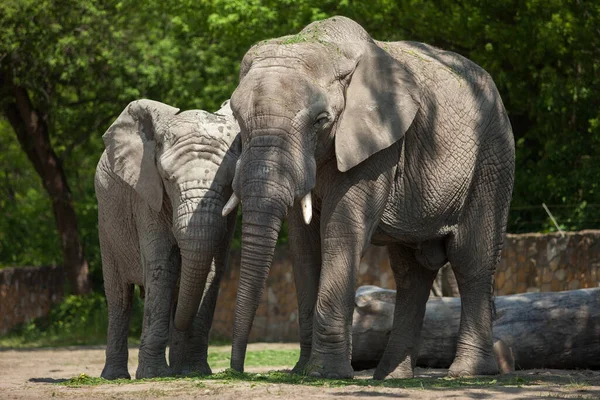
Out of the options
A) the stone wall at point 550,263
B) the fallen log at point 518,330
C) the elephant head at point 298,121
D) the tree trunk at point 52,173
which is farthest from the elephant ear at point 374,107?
the tree trunk at point 52,173

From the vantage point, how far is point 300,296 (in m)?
9.98

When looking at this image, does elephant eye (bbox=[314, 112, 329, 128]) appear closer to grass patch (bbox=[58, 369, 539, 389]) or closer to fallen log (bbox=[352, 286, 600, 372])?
grass patch (bbox=[58, 369, 539, 389])

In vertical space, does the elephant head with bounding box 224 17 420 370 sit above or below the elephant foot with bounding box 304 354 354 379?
above

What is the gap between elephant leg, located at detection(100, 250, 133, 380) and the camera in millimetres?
11367

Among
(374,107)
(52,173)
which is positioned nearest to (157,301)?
(374,107)

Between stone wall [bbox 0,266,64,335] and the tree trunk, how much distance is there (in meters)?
0.53

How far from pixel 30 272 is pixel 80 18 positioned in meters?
5.47

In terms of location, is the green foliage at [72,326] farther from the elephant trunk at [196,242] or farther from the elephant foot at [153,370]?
the elephant trunk at [196,242]

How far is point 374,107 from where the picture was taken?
30.5ft

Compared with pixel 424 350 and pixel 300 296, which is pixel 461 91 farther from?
pixel 424 350

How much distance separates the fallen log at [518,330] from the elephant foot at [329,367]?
2822mm

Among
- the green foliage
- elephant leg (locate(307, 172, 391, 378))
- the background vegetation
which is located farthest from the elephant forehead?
the green foliage

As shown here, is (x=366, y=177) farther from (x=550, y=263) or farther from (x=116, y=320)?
(x=550, y=263)

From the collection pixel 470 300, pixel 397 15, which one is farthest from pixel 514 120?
pixel 470 300
